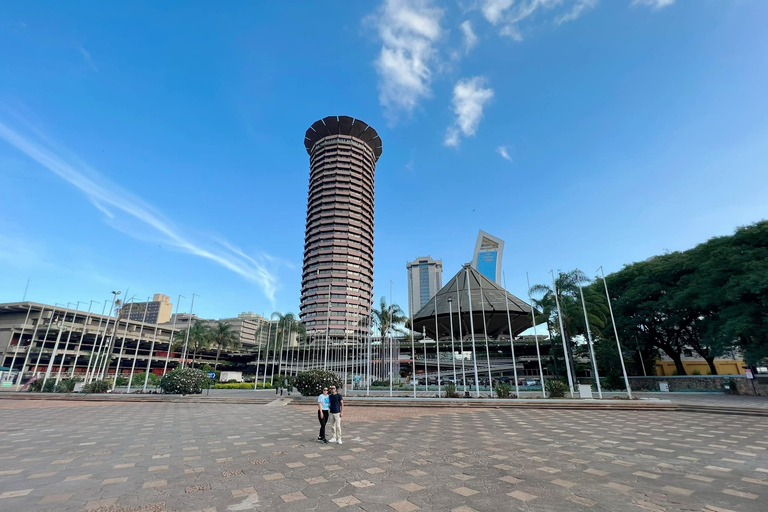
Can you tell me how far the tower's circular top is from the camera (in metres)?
110

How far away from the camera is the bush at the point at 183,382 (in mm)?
27938

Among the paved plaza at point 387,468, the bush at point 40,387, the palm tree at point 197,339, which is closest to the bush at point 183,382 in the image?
the bush at point 40,387

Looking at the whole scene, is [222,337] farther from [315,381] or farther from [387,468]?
[387,468]

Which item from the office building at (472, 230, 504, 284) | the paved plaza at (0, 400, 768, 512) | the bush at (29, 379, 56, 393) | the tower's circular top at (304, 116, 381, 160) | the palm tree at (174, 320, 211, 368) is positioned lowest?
the paved plaza at (0, 400, 768, 512)

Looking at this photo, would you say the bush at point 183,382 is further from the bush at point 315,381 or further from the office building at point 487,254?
the office building at point 487,254

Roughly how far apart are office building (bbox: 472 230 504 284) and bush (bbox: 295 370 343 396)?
80970 mm

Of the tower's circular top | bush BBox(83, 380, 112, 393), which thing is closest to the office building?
the tower's circular top

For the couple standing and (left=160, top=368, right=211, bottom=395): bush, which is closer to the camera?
the couple standing

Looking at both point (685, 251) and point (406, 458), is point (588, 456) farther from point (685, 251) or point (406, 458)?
point (685, 251)

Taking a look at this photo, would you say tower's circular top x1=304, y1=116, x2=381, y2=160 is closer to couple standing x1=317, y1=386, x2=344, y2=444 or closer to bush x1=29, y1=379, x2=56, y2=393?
bush x1=29, y1=379, x2=56, y2=393

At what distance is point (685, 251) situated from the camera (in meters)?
36.1

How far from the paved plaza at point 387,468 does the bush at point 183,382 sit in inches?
621

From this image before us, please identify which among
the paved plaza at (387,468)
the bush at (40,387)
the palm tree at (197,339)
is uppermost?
the palm tree at (197,339)

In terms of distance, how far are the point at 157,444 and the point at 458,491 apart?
880 cm
